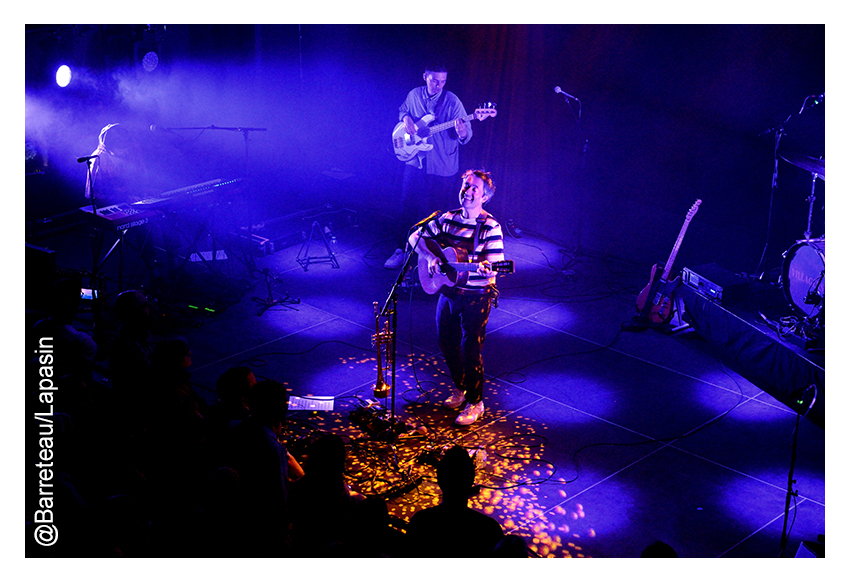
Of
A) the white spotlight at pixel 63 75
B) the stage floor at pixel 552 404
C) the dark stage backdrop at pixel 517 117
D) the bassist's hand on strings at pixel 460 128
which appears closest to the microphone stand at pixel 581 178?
the dark stage backdrop at pixel 517 117

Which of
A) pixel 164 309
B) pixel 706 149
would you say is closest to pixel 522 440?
pixel 164 309

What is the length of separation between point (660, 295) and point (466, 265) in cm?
309

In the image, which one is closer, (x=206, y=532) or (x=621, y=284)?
(x=206, y=532)

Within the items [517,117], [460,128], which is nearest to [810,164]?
[460,128]

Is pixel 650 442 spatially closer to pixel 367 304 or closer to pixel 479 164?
pixel 367 304

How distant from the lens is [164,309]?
812cm

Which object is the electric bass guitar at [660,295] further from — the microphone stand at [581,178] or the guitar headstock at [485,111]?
the guitar headstock at [485,111]

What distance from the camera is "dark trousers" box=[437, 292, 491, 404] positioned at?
5914 mm

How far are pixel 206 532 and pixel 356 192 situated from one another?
8.63 meters

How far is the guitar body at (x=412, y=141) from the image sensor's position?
919cm

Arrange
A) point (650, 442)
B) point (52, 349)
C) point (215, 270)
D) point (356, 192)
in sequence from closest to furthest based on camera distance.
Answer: point (52, 349) < point (650, 442) < point (215, 270) < point (356, 192)

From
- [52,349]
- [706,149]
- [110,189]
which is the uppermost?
[706,149]

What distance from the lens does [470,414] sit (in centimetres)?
620

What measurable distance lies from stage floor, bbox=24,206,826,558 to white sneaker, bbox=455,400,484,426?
6 centimetres
